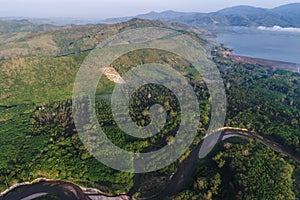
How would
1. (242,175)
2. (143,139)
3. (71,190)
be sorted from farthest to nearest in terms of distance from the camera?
1. (143,139)
2. (71,190)
3. (242,175)

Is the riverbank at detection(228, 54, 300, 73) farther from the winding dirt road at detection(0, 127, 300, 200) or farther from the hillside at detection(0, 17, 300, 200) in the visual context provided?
the winding dirt road at detection(0, 127, 300, 200)

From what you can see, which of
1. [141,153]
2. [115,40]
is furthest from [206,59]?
[141,153]

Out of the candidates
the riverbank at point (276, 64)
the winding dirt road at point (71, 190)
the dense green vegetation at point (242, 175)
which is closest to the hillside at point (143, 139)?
the dense green vegetation at point (242, 175)

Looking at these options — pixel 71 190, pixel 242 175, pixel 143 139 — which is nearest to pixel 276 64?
pixel 143 139

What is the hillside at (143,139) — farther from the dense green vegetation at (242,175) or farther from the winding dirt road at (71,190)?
the winding dirt road at (71,190)

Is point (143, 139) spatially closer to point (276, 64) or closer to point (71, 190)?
→ point (71, 190)

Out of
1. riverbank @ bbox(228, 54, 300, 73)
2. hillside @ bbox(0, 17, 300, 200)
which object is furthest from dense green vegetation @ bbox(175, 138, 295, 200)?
riverbank @ bbox(228, 54, 300, 73)

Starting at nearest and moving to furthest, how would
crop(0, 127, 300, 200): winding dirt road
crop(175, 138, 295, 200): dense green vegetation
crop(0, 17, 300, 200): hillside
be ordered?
crop(175, 138, 295, 200): dense green vegetation
crop(0, 127, 300, 200): winding dirt road
crop(0, 17, 300, 200): hillside

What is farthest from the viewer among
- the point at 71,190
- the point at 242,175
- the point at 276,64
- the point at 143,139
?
the point at 276,64

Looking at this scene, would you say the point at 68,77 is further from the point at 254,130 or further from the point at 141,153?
the point at 254,130

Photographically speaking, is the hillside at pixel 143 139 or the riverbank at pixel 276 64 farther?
the riverbank at pixel 276 64

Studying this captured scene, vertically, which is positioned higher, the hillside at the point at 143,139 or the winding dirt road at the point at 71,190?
the hillside at the point at 143,139
